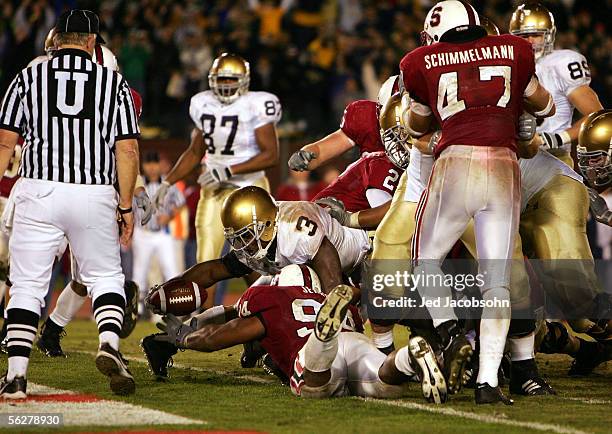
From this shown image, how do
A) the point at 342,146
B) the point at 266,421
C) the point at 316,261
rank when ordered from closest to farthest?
the point at 266,421
the point at 316,261
the point at 342,146

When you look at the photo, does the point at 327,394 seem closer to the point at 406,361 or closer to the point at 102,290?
the point at 406,361

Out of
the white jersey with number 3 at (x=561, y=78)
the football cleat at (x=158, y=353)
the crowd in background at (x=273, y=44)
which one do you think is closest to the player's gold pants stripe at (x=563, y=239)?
the white jersey with number 3 at (x=561, y=78)

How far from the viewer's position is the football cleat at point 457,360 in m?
Answer: 4.45

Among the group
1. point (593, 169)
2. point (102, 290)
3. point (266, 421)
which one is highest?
point (593, 169)

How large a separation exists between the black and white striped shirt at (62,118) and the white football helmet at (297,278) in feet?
2.93

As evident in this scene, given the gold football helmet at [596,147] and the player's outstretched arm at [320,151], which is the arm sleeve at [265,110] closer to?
the player's outstretched arm at [320,151]

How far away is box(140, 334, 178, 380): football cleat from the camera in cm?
564

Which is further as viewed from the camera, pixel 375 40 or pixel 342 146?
pixel 375 40

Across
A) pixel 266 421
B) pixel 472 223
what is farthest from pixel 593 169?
pixel 266 421

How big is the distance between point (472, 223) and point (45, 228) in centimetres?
180

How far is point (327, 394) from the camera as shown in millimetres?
4898

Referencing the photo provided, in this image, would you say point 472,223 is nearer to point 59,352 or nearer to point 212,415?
point 212,415

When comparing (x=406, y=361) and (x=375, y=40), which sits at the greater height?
(x=375, y=40)

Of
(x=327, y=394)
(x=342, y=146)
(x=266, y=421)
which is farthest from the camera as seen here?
(x=342, y=146)
